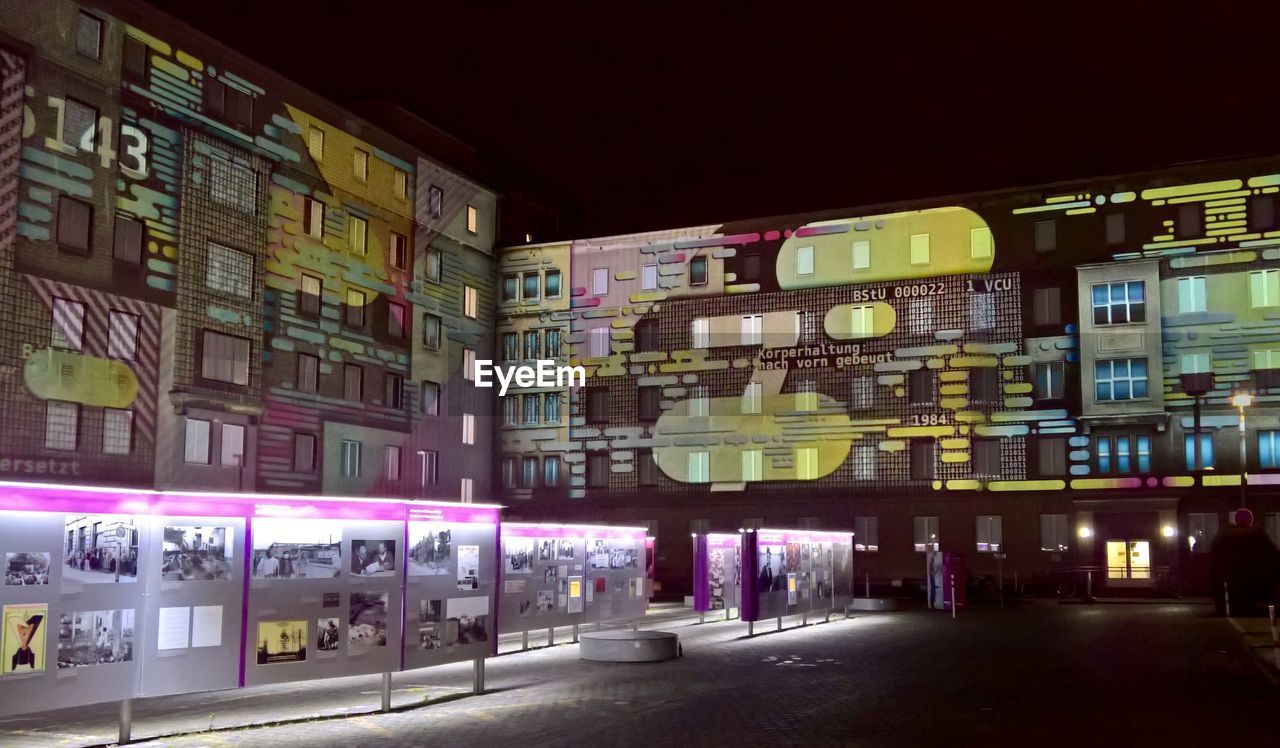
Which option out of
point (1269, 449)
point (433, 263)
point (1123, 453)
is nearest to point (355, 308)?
point (433, 263)

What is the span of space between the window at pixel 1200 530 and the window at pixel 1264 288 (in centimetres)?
863

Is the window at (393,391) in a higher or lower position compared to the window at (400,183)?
lower

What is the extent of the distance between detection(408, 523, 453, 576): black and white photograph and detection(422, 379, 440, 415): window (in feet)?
121

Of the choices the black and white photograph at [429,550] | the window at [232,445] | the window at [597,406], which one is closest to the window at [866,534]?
the window at [597,406]

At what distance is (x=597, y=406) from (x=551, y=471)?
3.89m

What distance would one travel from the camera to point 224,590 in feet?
45.2

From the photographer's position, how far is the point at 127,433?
37.6 metres

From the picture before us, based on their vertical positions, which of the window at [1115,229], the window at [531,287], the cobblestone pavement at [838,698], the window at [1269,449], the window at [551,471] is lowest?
the cobblestone pavement at [838,698]

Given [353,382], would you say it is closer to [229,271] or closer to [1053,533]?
[229,271]

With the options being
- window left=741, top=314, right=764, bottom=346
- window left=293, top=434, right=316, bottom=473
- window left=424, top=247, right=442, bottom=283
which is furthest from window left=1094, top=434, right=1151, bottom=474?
window left=293, top=434, right=316, bottom=473

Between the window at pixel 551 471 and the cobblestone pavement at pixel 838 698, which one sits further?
the window at pixel 551 471

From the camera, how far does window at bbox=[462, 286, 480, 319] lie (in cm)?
5731

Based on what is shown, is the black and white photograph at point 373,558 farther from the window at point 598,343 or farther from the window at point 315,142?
the window at point 598,343

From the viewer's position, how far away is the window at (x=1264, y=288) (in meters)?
47.0
